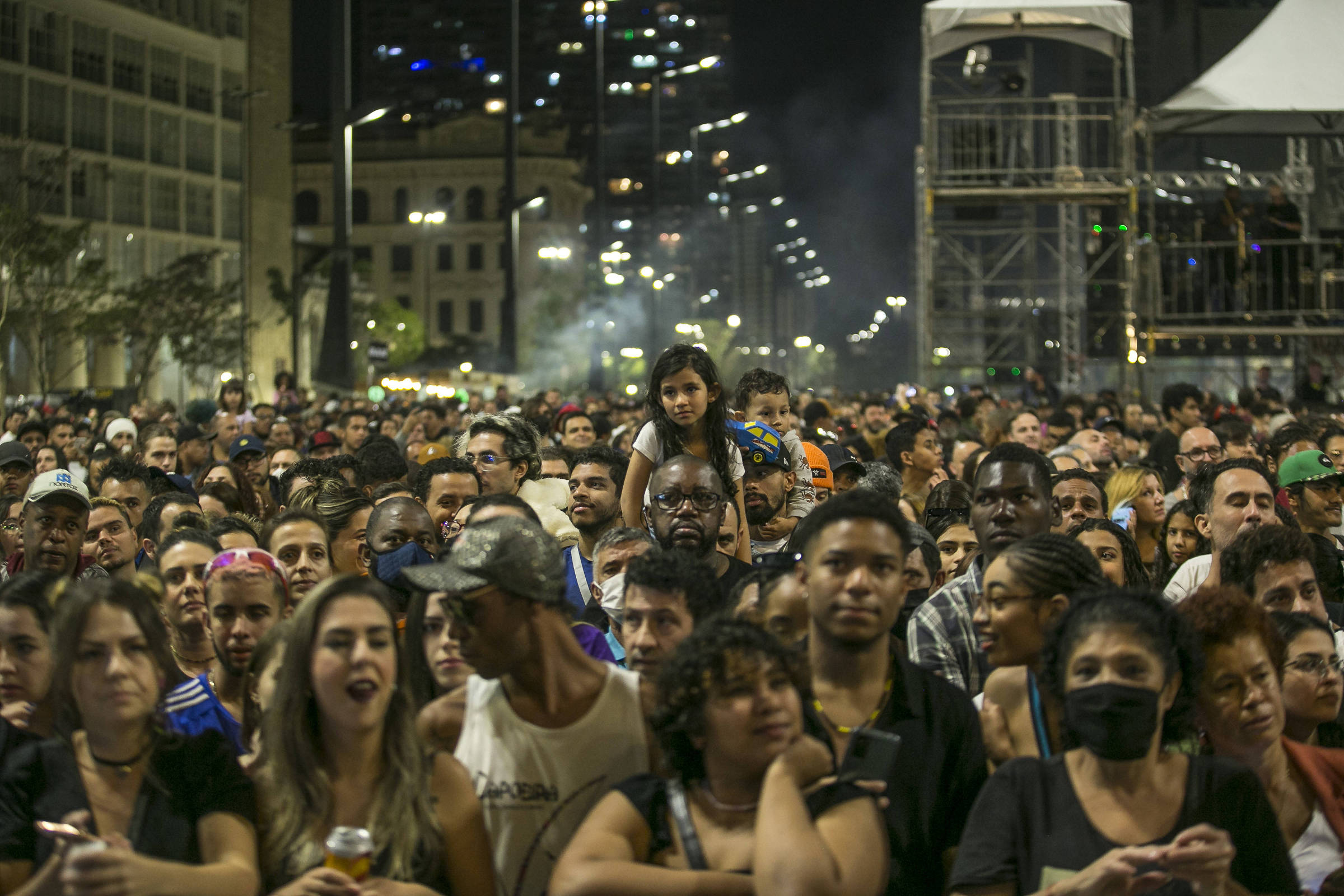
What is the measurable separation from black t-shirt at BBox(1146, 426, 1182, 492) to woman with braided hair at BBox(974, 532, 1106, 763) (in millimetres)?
7231

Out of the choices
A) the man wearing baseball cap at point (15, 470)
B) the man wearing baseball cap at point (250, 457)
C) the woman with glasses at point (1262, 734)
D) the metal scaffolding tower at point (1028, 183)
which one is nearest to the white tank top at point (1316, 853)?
the woman with glasses at point (1262, 734)

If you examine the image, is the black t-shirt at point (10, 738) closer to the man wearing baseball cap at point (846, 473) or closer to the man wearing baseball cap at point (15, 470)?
the man wearing baseball cap at point (846, 473)

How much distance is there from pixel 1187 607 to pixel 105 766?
286 cm

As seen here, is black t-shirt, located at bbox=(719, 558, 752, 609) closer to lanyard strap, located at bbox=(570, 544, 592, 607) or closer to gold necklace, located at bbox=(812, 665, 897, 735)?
Answer: lanyard strap, located at bbox=(570, 544, 592, 607)

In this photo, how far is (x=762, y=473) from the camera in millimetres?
Result: 7090

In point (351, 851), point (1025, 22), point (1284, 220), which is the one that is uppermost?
point (1025, 22)

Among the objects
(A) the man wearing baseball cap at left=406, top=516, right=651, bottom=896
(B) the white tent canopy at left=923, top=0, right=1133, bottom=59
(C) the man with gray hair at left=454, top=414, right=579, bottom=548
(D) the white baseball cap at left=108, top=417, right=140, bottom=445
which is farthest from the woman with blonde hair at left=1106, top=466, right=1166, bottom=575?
(B) the white tent canopy at left=923, top=0, right=1133, bottom=59

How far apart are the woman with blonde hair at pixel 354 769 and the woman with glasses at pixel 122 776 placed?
0.39ft

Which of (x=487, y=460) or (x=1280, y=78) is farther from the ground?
(x=1280, y=78)

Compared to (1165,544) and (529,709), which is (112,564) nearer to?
(529,709)

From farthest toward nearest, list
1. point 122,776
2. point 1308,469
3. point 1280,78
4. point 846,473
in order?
point 1280,78 < point 846,473 < point 1308,469 < point 122,776

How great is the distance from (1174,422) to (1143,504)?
4.61 metres

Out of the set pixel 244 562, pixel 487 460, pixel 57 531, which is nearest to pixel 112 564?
pixel 57 531

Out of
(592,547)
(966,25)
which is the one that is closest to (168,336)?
(966,25)
